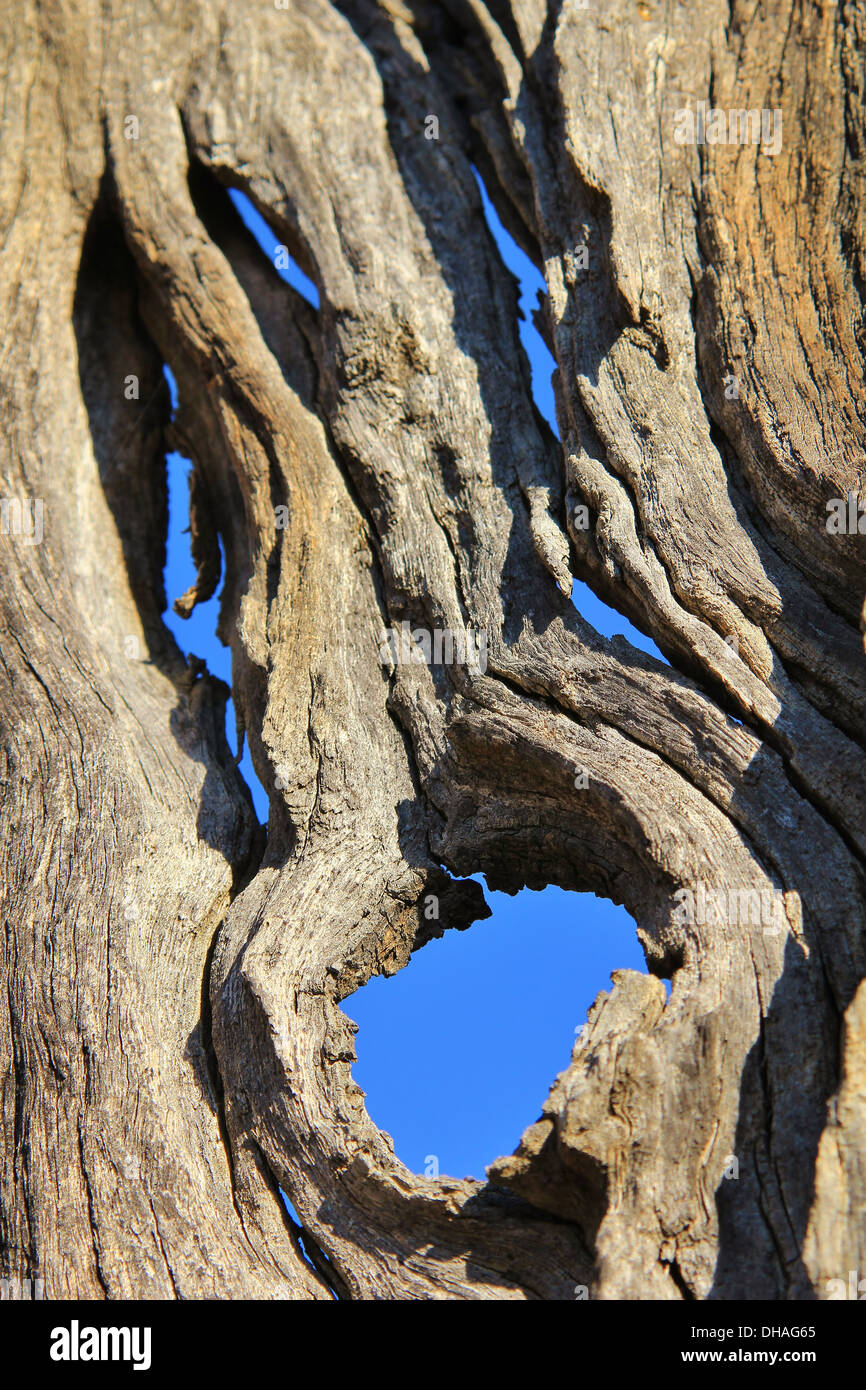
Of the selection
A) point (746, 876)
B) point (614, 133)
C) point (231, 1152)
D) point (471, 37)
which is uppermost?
point (471, 37)

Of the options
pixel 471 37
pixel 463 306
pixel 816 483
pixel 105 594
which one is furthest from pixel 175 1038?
pixel 471 37

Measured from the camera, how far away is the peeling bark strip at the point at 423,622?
3.54 meters

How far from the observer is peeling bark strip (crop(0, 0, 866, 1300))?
11.6ft

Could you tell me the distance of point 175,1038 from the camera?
4316 mm

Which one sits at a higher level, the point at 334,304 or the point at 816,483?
the point at 334,304

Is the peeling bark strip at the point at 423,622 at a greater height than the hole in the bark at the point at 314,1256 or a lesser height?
greater

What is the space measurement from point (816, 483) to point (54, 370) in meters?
4.60

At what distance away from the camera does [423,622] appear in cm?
527

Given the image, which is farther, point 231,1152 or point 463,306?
point 463,306

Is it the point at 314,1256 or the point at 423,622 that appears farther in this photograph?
the point at 423,622

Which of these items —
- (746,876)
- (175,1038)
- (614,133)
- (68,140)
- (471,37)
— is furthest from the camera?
(471,37)

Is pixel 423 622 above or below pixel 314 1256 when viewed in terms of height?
above

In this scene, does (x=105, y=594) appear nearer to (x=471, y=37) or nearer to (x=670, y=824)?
(x=670, y=824)

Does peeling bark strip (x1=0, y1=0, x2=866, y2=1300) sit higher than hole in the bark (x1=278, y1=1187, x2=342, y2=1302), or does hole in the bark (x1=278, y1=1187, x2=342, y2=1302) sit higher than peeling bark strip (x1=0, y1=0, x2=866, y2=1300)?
peeling bark strip (x1=0, y1=0, x2=866, y2=1300)
